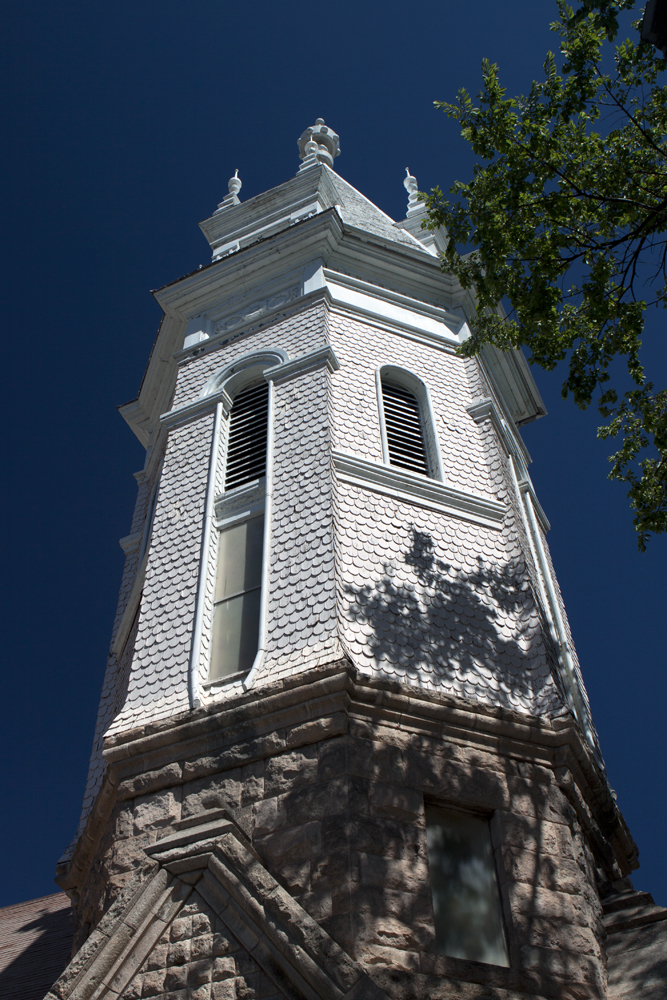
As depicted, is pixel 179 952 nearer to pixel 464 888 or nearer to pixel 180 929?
pixel 180 929

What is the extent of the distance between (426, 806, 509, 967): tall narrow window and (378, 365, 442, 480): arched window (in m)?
5.34

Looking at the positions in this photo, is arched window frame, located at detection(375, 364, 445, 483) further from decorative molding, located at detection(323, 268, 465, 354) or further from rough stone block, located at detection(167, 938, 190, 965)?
rough stone block, located at detection(167, 938, 190, 965)

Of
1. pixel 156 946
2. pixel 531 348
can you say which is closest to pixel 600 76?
pixel 531 348

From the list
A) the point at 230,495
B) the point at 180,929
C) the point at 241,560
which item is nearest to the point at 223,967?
the point at 180,929

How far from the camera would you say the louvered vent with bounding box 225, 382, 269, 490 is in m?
13.6

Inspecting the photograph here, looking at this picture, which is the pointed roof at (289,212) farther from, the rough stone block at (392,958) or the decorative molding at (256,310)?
the rough stone block at (392,958)

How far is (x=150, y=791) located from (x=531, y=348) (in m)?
7.18

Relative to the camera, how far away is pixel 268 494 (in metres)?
12.5

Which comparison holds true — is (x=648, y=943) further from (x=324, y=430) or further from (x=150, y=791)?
(x=324, y=430)

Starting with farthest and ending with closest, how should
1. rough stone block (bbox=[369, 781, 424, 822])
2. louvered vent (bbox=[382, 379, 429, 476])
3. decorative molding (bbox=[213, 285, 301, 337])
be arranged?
decorative molding (bbox=[213, 285, 301, 337]) → louvered vent (bbox=[382, 379, 429, 476]) → rough stone block (bbox=[369, 781, 424, 822])

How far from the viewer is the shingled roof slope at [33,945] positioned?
14244mm

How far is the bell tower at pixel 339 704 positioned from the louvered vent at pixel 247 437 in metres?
0.05

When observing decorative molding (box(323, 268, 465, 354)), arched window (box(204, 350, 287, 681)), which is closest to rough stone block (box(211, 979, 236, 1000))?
arched window (box(204, 350, 287, 681))

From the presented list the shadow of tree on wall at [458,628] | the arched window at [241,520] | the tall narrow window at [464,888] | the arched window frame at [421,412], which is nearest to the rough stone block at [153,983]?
the tall narrow window at [464,888]
